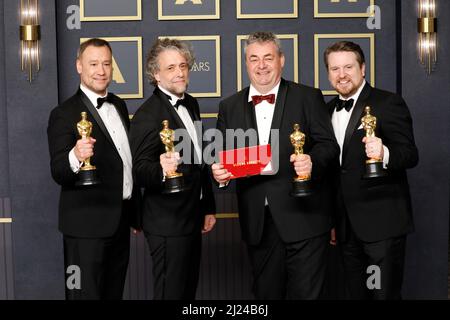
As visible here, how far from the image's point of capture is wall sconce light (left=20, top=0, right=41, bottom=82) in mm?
4727

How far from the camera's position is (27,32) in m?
4.72

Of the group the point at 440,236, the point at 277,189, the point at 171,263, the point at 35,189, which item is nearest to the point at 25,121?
the point at 35,189

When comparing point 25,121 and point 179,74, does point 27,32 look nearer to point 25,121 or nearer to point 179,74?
point 25,121

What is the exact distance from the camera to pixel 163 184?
3.45m

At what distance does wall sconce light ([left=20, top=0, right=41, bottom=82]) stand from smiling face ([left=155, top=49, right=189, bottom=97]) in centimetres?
150

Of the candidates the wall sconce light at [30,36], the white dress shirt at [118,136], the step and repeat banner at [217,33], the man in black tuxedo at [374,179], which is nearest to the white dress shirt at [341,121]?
the man in black tuxedo at [374,179]

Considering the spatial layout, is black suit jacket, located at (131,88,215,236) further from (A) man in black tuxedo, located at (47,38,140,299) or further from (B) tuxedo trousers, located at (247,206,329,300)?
(B) tuxedo trousers, located at (247,206,329,300)

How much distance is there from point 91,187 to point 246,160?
0.89 meters

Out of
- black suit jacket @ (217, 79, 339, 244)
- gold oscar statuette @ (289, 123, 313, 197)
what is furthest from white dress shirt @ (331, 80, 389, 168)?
gold oscar statuette @ (289, 123, 313, 197)

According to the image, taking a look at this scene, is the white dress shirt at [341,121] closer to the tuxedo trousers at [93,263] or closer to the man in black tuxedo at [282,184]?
the man in black tuxedo at [282,184]

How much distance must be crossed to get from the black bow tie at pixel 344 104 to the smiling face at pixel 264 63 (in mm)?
416

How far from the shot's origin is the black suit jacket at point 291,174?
345 centimetres

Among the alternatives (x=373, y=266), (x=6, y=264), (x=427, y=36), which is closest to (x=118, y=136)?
(x=373, y=266)
